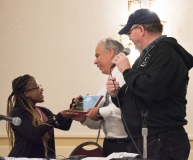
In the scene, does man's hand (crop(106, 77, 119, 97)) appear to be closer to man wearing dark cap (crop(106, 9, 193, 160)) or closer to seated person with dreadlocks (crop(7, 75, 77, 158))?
man wearing dark cap (crop(106, 9, 193, 160))

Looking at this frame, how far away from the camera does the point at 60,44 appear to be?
430 cm

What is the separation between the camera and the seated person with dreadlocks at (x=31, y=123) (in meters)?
2.88

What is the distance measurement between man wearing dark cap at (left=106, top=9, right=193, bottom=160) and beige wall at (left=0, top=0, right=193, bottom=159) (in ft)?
6.30

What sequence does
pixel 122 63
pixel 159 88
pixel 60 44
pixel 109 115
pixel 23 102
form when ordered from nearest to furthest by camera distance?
pixel 159 88, pixel 122 63, pixel 109 115, pixel 23 102, pixel 60 44

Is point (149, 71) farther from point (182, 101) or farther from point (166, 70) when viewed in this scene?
point (182, 101)

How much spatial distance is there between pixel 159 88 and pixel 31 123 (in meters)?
1.31

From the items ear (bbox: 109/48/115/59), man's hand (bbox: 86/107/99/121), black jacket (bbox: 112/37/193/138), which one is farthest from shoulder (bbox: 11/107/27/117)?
black jacket (bbox: 112/37/193/138)

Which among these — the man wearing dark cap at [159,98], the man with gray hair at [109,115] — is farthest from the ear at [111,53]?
the man wearing dark cap at [159,98]

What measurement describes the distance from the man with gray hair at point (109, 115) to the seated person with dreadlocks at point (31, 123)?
9.8 inches

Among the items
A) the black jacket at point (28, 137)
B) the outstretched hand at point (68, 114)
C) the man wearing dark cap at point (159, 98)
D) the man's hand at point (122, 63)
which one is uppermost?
the man's hand at point (122, 63)

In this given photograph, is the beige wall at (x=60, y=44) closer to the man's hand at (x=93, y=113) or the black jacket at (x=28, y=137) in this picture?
the black jacket at (x=28, y=137)

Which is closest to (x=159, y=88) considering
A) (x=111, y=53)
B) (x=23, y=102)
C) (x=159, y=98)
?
(x=159, y=98)

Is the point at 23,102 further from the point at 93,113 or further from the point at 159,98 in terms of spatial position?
the point at 159,98

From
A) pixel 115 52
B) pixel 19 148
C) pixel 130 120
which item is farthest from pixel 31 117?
pixel 130 120
